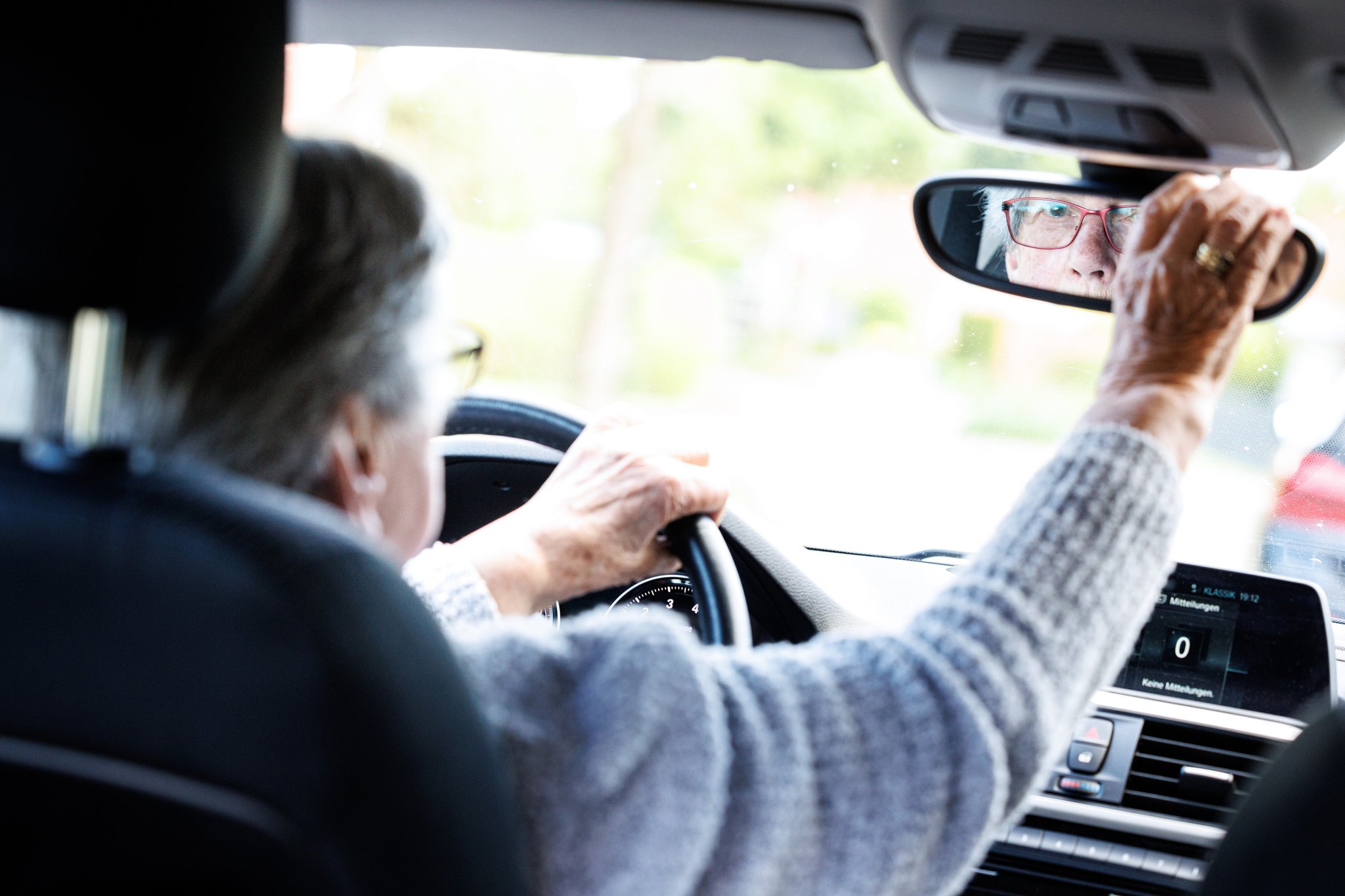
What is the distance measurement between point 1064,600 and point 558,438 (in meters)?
0.90

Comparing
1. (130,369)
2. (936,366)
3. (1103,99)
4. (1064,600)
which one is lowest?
(936,366)

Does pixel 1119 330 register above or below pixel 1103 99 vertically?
below

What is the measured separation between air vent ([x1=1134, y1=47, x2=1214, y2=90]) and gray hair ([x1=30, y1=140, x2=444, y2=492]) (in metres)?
0.69

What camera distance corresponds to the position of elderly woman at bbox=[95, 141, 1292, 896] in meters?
0.98

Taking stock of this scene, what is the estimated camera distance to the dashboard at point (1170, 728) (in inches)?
86.2

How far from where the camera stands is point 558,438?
6.07 ft

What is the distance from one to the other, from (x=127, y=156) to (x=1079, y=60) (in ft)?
2.89

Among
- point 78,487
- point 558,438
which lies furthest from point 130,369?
point 558,438

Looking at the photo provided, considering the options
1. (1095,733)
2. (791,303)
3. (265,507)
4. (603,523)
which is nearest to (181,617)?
(265,507)

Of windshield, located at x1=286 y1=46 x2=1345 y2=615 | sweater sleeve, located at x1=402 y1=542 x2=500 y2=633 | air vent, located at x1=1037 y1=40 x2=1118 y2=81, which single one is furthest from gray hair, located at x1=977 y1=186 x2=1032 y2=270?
sweater sleeve, located at x1=402 y1=542 x2=500 y2=633

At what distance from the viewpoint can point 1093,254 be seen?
1.49m

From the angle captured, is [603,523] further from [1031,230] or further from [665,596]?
[1031,230]

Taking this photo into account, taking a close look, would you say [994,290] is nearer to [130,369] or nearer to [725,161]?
[130,369]

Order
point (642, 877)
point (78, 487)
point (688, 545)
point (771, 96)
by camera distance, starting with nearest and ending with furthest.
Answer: point (78, 487)
point (642, 877)
point (688, 545)
point (771, 96)
